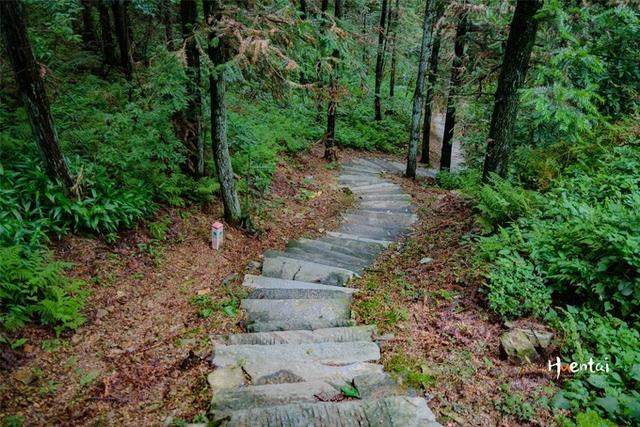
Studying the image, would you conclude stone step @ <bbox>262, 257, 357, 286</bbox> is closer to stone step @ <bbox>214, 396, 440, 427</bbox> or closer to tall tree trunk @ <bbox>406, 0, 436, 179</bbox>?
stone step @ <bbox>214, 396, 440, 427</bbox>

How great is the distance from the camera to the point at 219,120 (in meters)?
7.44

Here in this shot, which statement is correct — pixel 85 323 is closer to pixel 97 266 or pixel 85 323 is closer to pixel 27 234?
pixel 97 266

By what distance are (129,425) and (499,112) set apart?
303 inches

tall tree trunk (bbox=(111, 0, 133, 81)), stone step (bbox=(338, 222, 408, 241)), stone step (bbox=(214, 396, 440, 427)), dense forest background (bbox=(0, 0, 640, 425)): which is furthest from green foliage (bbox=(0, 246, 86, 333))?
tall tree trunk (bbox=(111, 0, 133, 81))

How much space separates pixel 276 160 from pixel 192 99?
4702mm

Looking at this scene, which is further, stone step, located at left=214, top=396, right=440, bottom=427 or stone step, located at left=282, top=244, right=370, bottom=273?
stone step, located at left=282, top=244, right=370, bottom=273

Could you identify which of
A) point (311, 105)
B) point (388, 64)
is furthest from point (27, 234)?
point (388, 64)

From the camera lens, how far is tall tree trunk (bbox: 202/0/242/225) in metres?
6.64

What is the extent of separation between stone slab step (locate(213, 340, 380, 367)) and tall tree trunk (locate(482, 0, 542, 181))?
5.23m

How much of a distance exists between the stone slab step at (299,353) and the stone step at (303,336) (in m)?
0.15

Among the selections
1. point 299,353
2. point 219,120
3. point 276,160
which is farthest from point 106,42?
point 299,353

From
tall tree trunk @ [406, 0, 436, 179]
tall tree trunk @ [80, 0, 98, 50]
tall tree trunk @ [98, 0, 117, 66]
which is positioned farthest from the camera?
tall tree trunk @ [80, 0, 98, 50]

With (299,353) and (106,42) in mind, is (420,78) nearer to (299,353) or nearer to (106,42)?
(106,42)

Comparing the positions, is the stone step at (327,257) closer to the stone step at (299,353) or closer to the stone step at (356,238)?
the stone step at (356,238)
